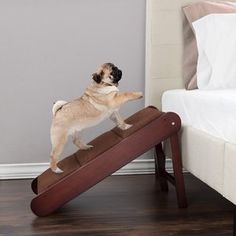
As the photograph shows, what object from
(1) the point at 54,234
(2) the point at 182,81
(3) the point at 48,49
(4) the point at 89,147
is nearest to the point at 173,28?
(2) the point at 182,81

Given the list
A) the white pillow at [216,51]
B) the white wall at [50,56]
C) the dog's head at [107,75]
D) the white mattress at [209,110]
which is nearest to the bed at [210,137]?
the white mattress at [209,110]

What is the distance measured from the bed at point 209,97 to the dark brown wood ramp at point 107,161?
0.13 metres

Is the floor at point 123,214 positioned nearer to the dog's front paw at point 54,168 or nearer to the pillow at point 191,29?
the dog's front paw at point 54,168

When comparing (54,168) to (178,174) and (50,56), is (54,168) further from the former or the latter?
(50,56)

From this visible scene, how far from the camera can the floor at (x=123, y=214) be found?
6.21 feet

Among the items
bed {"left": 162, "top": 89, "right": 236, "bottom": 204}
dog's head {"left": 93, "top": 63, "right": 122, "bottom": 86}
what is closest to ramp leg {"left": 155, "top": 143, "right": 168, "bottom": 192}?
bed {"left": 162, "top": 89, "right": 236, "bottom": 204}

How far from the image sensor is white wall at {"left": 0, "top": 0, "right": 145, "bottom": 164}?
265 centimetres

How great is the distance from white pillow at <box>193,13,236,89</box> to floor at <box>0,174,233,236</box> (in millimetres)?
607

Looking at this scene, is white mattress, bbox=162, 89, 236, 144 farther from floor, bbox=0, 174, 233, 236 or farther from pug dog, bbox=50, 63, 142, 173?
floor, bbox=0, 174, 233, 236

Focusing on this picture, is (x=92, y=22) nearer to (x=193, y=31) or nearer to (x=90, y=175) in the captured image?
(x=193, y=31)

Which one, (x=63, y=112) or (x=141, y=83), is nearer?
(x=63, y=112)

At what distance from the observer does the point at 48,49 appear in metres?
2.68

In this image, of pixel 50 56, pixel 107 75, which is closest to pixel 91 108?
pixel 107 75

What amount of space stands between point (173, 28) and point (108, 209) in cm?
119
